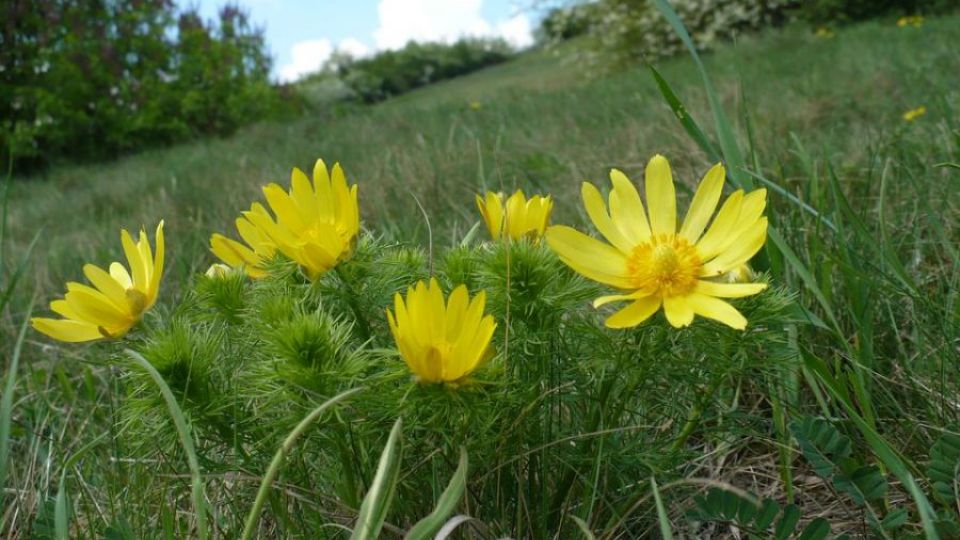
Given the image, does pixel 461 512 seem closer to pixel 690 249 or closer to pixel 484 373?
pixel 484 373

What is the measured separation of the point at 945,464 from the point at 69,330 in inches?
39.2

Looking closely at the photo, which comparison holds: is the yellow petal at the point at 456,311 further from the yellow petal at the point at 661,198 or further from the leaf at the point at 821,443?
the leaf at the point at 821,443

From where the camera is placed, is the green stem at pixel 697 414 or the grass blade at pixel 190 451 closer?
the grass blade at pixel 190 451

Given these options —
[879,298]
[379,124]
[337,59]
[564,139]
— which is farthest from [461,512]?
[337,59]

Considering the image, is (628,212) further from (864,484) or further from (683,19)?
(683,19)

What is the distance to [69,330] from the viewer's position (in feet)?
2.94

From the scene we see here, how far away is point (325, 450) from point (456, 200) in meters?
2.19

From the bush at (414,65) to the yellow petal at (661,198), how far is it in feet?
61.1

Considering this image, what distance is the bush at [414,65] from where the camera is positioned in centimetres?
1950

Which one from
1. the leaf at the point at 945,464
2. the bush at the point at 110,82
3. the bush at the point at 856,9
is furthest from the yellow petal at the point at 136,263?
the bush at the point at 856,9

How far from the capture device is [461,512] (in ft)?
2.91

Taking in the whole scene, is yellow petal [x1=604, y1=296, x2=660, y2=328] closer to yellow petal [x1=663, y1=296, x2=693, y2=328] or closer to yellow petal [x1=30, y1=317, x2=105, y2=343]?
yellow petal [x1=663, y1=296, x2=693, y2=328]

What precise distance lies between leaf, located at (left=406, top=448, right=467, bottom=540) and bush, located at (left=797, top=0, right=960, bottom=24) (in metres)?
11.4

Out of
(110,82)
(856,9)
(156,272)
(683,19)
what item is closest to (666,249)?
(156,272)
